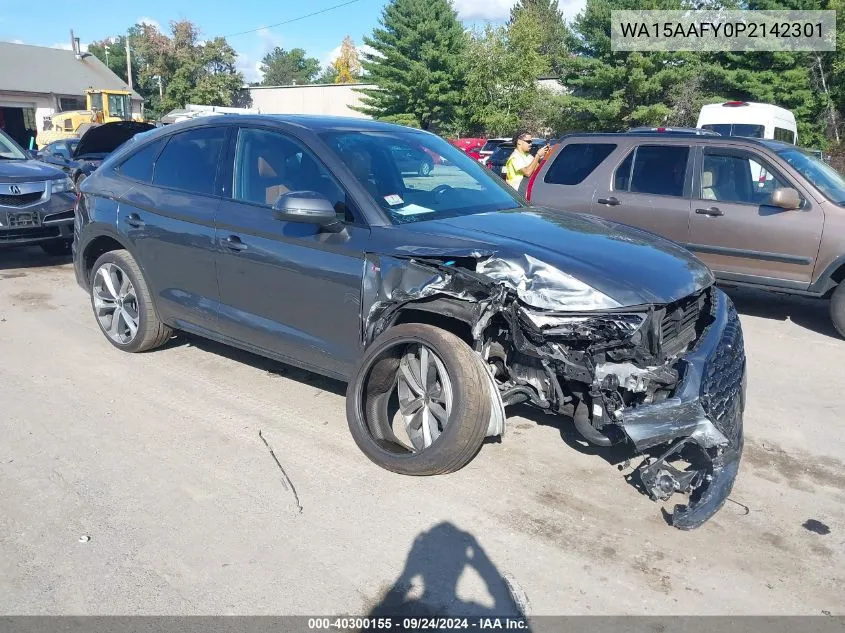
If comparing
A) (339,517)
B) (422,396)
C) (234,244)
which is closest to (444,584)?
(339,517)

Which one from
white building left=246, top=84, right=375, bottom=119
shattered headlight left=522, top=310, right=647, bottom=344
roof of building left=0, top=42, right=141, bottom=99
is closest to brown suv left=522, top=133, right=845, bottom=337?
shattered headlight left=522, top=310, right=647, bottom=344

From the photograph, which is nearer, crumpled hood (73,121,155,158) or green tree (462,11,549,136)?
crumpled hood (73,121,155,158)

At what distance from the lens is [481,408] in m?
3.56

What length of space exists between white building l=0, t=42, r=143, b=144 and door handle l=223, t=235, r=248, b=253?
45.9 meters

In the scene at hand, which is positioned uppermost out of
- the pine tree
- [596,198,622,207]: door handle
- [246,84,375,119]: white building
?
the pine tree

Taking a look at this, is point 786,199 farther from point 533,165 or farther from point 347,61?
point 347,61

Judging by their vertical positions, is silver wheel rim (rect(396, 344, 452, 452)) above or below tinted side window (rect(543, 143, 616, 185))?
below

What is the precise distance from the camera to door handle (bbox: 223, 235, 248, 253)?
459 centimetres

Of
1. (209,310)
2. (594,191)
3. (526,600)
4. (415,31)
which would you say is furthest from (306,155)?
(415,31)

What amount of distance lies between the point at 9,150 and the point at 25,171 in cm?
132

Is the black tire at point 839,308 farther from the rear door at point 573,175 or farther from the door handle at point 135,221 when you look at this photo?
the door handle at point 135,221

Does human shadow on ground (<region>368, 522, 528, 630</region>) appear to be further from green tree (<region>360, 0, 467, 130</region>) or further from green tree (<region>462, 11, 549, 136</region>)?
green tree (<region>360, 0, 467, 130</region>)

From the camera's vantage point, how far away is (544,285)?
354 cm

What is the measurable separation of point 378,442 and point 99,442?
1.68 metres
